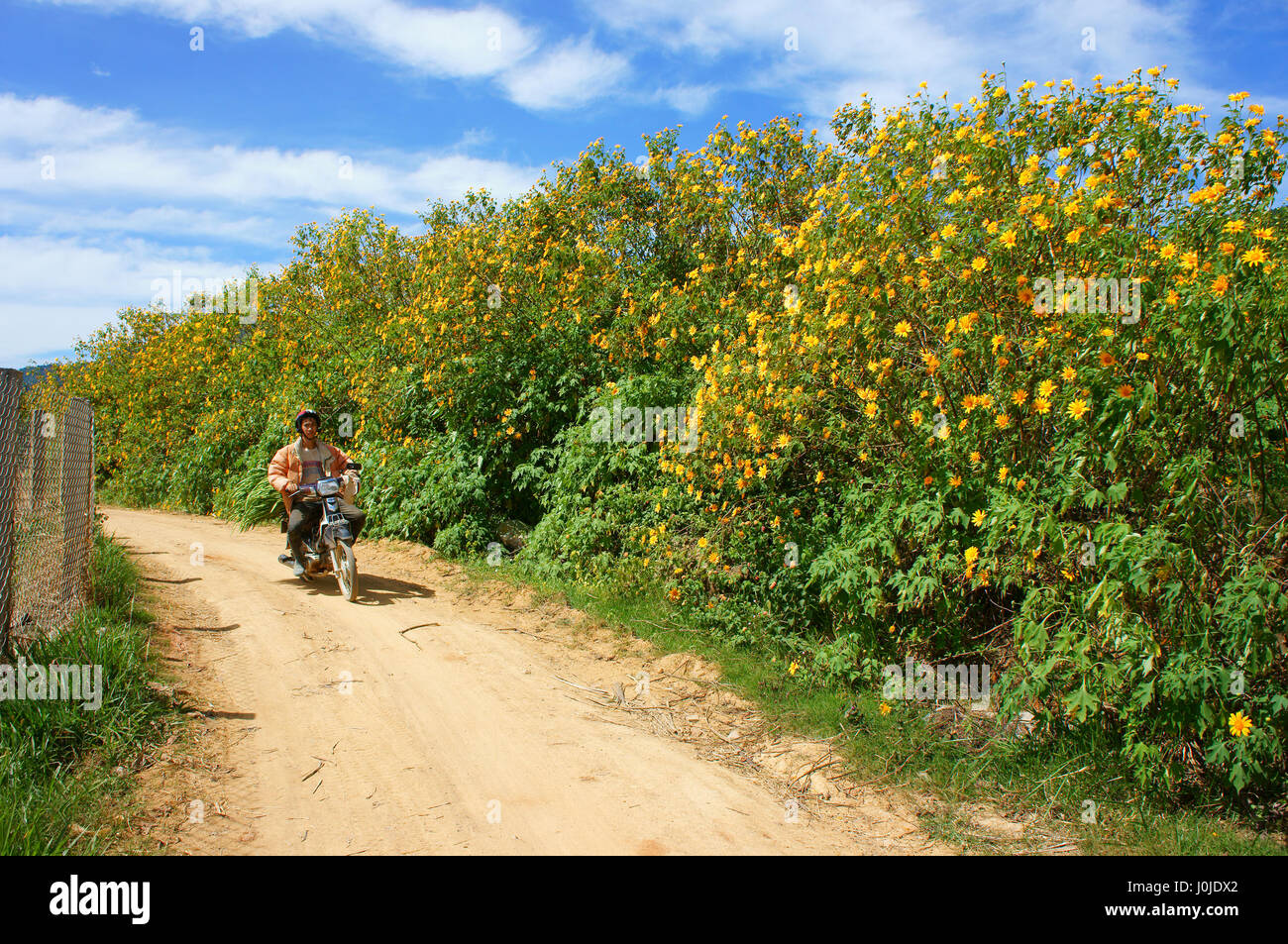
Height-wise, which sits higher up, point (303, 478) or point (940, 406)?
point (940, 406)

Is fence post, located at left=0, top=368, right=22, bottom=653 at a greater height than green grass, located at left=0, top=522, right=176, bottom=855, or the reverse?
fence post, located at left=0, top=368, right=22, bottom=653

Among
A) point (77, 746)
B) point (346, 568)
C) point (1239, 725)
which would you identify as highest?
point (346, 568)

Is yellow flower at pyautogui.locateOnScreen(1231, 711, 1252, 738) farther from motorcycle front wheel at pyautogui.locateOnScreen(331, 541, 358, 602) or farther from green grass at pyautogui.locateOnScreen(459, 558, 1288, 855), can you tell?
motorcycle front wheel at pyautogui.locateOnScreen(331, 541, 358, 602)

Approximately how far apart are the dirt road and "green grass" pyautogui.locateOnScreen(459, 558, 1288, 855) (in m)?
0.22

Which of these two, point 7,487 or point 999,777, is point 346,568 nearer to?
point 7,487

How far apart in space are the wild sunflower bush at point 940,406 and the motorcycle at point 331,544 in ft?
6.47

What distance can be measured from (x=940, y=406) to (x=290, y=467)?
654 cm

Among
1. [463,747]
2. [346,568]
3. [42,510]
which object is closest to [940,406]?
[463,747]

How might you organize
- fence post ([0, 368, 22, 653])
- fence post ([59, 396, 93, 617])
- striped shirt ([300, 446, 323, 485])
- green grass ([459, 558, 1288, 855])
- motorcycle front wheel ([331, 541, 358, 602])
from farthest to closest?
striped shirt ([300, 446, 323, 485]), motorcycle front wheel ([331, 541, 358, 602]), fence post ([59, 396, 93, 617]), fence post ([0, 368, 22, 653]), green grass ([459, 558, 1288, 855])

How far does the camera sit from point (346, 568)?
26.0 ft

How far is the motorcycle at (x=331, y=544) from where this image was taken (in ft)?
26.1

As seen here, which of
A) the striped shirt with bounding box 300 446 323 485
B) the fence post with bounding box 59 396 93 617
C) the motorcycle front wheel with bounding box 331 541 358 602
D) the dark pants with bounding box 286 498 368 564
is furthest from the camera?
the striped shirt with bounding box 300 446 323 485

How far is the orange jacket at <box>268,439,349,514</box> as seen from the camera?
27.4 feet

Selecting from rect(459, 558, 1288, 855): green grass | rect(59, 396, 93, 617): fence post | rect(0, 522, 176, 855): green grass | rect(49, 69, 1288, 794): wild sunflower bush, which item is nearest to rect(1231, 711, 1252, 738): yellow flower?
rect(49, 69, 1288, 794): wild sunflower bush
